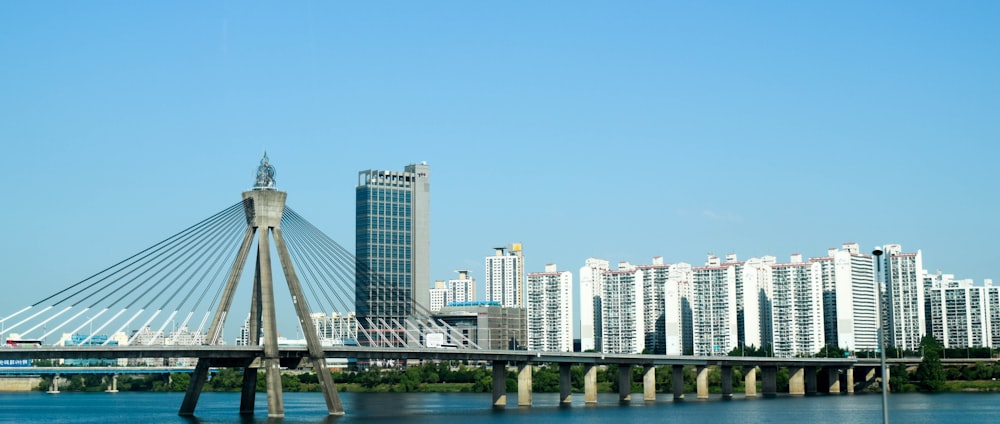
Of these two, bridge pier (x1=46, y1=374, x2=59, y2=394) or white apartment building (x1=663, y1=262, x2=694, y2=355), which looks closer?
bridge pier (x1=46, y1=374, x2=59, y2=394)

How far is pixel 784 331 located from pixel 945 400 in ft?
204

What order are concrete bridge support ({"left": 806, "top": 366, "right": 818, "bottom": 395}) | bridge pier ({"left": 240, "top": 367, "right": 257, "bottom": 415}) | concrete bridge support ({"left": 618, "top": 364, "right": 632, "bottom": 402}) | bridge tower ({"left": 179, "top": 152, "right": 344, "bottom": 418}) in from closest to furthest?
1. bridge tower ({"left": 179, "top": 152, "right": 344, "bottom": 418})
2. bridge pier ({"left": 240, "top": 367, "right": 257, "bottom": 415})
3. concrete bridge support ({"left": 618, "top": 364, "right": 632, "bottom": 402})
4. concrete bridge support ({"left": 806, "top": 366, "right": 818, "bottom": 395})

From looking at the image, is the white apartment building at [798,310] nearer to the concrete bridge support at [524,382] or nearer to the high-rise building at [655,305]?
the high-rise building at [655,305]

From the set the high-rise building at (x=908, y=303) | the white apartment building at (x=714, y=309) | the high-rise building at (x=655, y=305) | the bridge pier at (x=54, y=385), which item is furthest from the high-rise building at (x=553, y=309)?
the bridge pier at (x=54, y=385)

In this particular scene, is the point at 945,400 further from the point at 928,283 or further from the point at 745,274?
the point at 928,283

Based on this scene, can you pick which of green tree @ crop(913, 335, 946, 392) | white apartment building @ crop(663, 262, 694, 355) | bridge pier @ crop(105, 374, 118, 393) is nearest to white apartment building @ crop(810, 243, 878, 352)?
white apartment building @ crop(663, 262, 694, 355)

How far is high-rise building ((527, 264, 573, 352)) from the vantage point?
195m

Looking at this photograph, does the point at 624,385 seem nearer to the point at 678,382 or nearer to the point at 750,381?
the point at 678,382

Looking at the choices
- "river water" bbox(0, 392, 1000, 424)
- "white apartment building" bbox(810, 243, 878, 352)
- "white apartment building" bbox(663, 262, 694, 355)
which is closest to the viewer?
"river water" bbox(0, 392, 1000, 424)

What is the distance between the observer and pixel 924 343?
146 m

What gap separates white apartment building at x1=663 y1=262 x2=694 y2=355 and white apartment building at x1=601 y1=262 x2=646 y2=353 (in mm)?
5073

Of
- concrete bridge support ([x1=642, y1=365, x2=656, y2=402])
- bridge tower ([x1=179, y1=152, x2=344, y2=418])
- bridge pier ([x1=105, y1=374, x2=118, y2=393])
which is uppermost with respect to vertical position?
bridge tower ([x1=179, y1=152, x2=344, y2=418])

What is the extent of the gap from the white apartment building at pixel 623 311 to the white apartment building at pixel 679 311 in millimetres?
5073

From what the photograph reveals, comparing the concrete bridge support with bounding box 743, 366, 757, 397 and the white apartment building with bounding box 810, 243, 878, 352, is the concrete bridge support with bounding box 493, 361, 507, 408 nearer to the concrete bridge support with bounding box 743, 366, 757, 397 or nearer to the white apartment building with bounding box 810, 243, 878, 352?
the concrete bridge support with bounding box 743, 366, 757, 397
